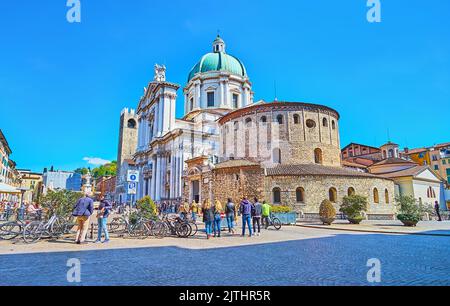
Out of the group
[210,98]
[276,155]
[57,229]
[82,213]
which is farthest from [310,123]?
[57,229]

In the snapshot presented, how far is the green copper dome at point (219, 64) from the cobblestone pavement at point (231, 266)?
46.1 metres

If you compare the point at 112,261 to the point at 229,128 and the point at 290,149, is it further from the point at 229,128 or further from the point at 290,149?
the point at 229,128

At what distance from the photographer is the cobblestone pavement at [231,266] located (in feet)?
15.8

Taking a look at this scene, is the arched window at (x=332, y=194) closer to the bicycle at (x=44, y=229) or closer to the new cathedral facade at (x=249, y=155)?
the new cathedral facade at (x=249, y=155)

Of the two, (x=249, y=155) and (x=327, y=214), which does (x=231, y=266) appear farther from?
(x=249, y=155)

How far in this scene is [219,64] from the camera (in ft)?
168

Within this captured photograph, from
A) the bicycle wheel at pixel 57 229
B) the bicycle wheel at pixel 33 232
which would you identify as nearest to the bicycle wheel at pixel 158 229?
the bicycle wheel at pixel 57 229

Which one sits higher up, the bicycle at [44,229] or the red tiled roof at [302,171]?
the red tiled roof at [302,171]

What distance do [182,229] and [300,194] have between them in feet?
50.5

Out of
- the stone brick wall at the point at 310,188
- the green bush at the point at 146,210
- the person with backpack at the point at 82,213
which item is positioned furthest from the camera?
the stone brick wall at the point at 310,188
